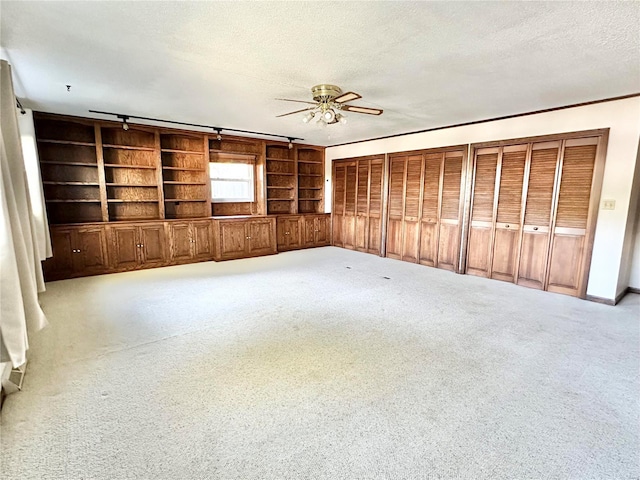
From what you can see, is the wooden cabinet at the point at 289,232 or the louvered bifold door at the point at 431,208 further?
the wooden cabinet at the point at 289,232

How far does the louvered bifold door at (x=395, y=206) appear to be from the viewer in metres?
6.40

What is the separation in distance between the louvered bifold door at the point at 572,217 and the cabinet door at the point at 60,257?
24.3 feet

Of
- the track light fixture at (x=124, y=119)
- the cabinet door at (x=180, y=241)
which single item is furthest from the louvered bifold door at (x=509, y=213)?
the track light fixture at (x=124, y=119)

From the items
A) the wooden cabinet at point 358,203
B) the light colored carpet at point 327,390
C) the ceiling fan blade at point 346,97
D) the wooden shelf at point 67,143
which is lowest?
the light colored carpet at point 327,390

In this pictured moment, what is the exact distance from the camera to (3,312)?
1.74 m

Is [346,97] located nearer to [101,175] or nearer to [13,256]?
[13,256]

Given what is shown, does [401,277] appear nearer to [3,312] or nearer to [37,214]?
[3,312]

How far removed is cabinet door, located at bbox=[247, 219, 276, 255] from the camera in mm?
6738

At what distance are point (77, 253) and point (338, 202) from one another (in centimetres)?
Answer: 542

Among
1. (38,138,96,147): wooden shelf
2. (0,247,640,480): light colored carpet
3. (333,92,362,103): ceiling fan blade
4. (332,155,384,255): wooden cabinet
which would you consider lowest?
(0,247,640,480): light colored carpet

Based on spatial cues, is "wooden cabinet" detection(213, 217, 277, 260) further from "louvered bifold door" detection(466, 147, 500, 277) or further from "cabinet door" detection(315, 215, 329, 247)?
"louvered bifold door" detection(466, 147, 500, 277)

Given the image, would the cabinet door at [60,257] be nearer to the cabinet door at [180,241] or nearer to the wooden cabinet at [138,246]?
the wooden cabinet at [138,246]

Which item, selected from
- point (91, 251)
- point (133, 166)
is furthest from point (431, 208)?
point (91, 251)

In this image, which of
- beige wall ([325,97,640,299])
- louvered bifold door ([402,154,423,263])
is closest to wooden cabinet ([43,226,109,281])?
louvered bifold door ([402,154,423,263])
